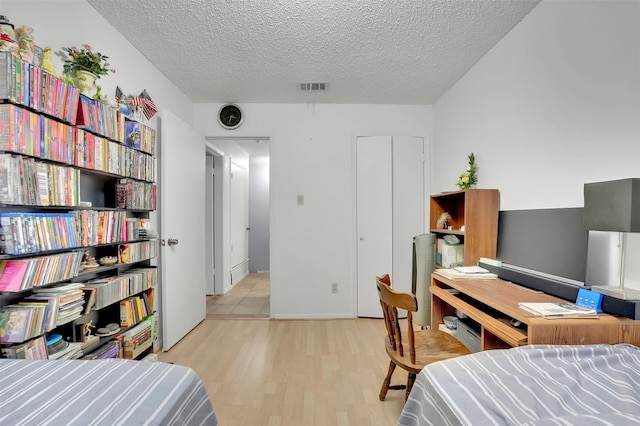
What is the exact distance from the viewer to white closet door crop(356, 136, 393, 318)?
338cm

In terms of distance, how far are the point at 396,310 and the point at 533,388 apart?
0.74 m

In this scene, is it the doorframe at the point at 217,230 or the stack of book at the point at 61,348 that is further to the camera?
the doorframe at the point at 217,230

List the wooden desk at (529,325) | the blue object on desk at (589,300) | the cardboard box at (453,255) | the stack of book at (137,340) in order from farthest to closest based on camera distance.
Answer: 1. the cardboard box at (453,255)
2. the stack of book at (137,340)
3. the blue object on desk at (589,300)
4. the wooden desk at (529,325)

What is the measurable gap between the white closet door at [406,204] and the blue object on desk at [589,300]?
78.6 inches

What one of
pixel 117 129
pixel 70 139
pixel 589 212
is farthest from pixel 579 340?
pixel 117 129

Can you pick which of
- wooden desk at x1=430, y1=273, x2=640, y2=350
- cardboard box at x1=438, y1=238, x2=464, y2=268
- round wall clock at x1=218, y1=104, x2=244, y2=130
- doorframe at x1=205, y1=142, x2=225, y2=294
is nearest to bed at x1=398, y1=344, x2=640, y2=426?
wooden desk at x1=430, y1=273, x2=640, y2=350

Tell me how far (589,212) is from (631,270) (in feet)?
1.10

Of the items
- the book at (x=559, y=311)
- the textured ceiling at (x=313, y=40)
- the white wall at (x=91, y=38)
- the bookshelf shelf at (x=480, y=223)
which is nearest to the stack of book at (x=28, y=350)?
the white wall at (x=91, y=38)

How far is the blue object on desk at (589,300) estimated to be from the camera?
1303 mm

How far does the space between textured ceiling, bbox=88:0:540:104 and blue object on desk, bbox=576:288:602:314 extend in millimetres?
1724

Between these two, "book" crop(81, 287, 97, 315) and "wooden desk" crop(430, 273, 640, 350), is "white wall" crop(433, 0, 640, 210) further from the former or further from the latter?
"book" crop(81, 287, 97, 315)

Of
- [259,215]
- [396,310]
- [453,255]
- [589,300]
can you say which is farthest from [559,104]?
[259,215]

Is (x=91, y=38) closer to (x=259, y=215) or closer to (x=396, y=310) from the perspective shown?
(x=396, y=310)

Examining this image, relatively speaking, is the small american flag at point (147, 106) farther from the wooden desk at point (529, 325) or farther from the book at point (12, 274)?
the wooden desk at point (529, 325)
